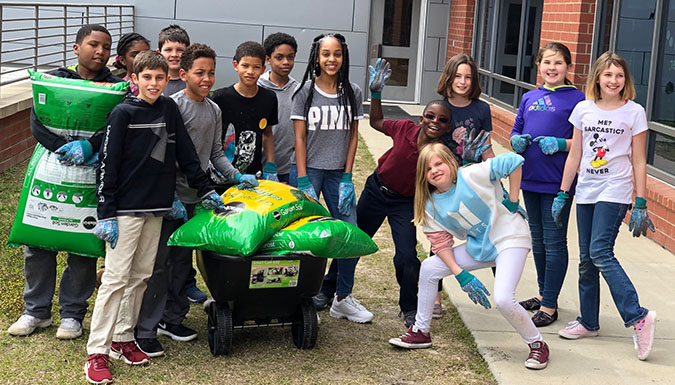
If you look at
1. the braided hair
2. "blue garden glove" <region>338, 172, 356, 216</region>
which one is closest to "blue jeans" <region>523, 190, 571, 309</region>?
"blue garden glove" <region>338, 172, 356, 216</region>

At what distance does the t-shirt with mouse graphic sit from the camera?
4691 millimetres

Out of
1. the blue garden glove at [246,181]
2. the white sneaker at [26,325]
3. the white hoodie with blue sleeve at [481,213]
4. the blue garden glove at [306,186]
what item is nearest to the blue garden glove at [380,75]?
the blue garden glove at [306,186]

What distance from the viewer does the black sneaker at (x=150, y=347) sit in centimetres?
454

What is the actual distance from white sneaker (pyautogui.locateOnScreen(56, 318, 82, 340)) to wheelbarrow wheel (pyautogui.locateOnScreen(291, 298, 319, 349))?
123 centimetres

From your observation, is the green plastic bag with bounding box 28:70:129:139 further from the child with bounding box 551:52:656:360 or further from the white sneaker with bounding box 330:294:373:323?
the child with bounding box 551:52:656:360

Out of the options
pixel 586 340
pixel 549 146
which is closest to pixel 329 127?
pixel 549 146

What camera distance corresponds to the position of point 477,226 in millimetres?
4535

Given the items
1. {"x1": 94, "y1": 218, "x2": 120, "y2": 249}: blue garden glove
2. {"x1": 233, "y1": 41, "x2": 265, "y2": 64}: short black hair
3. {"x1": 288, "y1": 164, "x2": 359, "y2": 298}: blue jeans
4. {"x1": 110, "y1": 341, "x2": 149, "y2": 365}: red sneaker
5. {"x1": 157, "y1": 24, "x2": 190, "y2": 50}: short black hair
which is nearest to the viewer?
{"x1": 94, "y1": 218, "x2": 120, "y2": 249}: blue garden glove

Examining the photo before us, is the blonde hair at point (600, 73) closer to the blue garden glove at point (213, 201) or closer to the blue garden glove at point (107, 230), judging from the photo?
the blue garden glove at point (213, 201)

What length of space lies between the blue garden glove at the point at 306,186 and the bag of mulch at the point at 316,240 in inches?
22.9

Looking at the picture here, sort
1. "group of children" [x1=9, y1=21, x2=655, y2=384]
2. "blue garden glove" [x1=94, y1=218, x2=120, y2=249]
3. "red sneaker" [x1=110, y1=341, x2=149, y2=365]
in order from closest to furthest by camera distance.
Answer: "blue garden glove" [x1=94, y1=218, x2=120, y2=249]
"group of children" [x1=9, y1=21, x2=655, y2=384]
"red sneaker" [x1=110, y1=341, x2=149, y2=365]

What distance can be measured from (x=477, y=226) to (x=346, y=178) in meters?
0.96

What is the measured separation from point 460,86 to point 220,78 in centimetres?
1273

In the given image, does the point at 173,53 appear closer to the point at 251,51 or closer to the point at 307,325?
the point at 251,51
